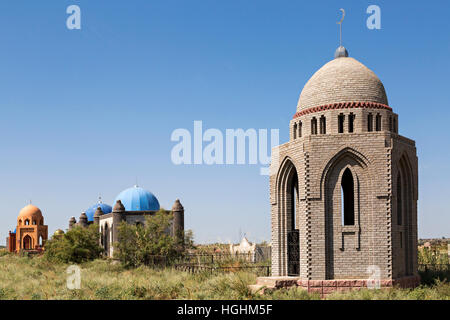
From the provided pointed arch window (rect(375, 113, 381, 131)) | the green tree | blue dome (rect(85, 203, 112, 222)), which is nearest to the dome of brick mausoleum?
pointed arch window (rect(375, 113, 381, 131))

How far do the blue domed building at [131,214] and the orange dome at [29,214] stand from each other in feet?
60.9

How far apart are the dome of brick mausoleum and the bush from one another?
28.7 m

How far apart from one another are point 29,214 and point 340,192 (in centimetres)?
6185

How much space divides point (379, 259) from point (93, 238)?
107 ft

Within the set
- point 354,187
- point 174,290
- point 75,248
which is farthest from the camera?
point 75,248

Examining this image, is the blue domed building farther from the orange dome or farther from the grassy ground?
the orange dome

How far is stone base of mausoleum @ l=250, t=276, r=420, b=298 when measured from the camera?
62.2 ft

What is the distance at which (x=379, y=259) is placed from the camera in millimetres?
19188

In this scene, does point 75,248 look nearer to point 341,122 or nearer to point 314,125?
point 314,125

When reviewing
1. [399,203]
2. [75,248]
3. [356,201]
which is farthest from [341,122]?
[75,248]

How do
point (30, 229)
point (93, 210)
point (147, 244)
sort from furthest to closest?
point (30, 229) → point (93, 210) → point (147, 244)

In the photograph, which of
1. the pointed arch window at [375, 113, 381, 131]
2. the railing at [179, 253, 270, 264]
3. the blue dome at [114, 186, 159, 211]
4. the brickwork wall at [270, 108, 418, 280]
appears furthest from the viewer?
the blue dome at [114, 186, 159, 211]

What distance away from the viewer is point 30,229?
2827 inches
